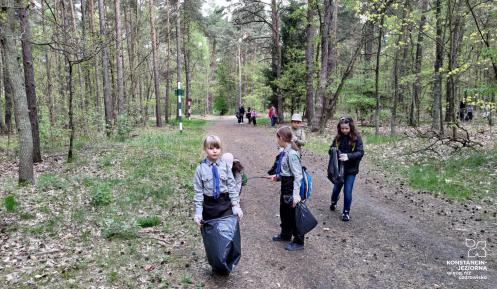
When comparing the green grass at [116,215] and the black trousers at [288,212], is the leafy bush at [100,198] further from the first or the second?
the black trousers at [288,212]

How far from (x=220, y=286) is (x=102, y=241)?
2.46 metres

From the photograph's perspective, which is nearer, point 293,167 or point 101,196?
point 293,167

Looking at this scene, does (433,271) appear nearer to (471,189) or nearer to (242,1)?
(471,189)

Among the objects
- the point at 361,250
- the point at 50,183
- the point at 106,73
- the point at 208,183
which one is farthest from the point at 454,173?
the point at 106,73

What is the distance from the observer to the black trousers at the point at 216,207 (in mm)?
4680

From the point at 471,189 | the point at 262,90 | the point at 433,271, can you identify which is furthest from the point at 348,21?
the point at 433,271

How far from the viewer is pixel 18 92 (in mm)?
7980

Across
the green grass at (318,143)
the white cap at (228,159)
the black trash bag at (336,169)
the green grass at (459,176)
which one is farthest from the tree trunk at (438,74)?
the white cap at (228,159)

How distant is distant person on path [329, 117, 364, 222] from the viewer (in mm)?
6914

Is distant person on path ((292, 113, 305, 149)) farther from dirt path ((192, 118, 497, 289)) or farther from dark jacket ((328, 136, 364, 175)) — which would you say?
dirt path ((192, 118, 497, 289))

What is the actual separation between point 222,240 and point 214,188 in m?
0.66

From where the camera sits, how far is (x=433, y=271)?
5.05 metres

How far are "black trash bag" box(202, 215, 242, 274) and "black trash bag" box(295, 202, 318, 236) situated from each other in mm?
1214

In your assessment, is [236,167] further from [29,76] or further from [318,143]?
[318,143]
